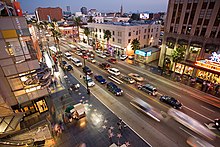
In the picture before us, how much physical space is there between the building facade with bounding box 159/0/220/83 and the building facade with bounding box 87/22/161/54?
48.7 ft

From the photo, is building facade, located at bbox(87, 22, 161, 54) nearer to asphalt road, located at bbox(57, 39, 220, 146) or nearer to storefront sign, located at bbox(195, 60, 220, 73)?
asphalt road, located at bbox(57, 39, 220, 146)

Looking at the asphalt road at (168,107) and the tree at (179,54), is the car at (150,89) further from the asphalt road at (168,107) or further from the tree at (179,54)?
the tree at (179,54)

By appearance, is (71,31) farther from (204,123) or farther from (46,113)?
(204,123)

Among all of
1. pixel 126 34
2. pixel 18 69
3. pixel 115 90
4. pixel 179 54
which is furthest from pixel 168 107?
pixel 126 34

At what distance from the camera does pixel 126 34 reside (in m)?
44.2

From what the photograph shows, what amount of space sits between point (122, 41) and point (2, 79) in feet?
125

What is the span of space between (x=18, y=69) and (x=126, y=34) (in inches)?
1456

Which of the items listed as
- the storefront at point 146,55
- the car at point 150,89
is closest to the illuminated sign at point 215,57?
the car at point 150,89

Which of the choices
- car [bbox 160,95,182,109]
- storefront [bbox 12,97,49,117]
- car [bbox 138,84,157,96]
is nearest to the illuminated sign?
car [bbox 160,95,182,109]

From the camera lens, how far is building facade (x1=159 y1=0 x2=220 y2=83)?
82.9 feet

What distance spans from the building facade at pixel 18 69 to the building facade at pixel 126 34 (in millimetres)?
34062

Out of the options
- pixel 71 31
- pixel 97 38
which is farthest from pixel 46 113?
pixel 71 31

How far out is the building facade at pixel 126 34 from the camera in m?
44.8

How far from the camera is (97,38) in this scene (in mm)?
58938
